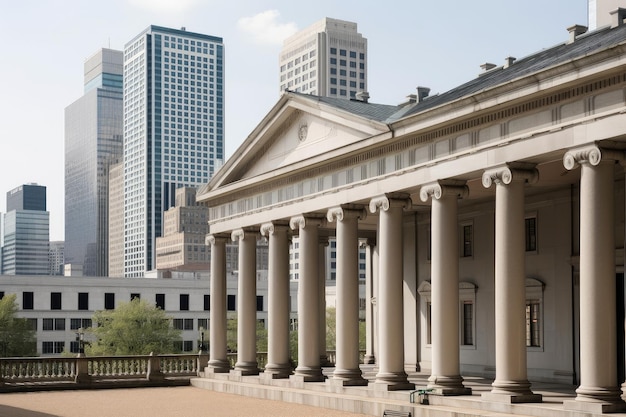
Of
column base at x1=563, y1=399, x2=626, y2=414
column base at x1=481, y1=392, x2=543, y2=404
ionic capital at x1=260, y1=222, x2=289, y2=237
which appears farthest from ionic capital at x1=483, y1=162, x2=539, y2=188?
ionic capital at x1=260, y1=222, x2=289, y2=237

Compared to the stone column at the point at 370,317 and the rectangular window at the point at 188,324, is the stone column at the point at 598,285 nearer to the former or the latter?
the stone column at the point at 370,317

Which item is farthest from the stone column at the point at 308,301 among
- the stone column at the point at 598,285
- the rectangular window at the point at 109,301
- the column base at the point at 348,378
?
the rectangular window at the point at 109,301

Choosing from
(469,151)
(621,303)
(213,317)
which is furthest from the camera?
(213,317)

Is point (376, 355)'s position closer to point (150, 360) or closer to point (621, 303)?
point (150, 360)

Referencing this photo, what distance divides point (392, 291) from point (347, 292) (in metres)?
4.07

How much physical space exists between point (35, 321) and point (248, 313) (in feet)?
333

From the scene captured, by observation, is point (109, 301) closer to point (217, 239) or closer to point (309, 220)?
point (217, 239)

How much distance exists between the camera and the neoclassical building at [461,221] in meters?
29.3

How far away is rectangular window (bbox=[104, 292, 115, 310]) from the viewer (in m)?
151

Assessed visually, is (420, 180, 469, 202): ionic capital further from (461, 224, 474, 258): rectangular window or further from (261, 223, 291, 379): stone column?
(261, 223, 291, 379): stone column

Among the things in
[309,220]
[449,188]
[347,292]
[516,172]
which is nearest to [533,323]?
[347,292]

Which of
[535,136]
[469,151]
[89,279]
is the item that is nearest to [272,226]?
[469,151]

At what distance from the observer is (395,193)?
4003cm

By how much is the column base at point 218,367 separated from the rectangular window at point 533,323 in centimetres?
1893
